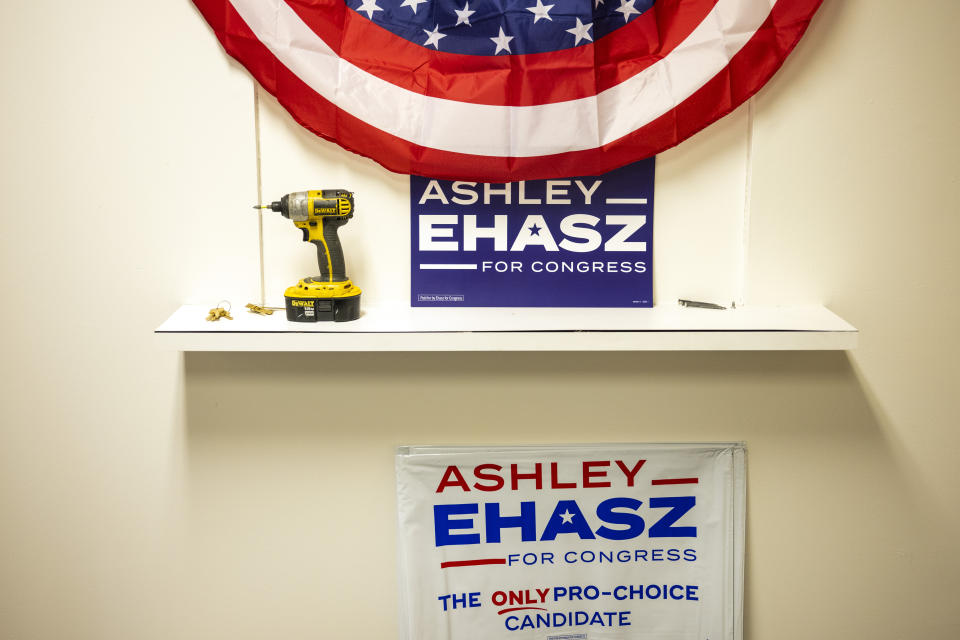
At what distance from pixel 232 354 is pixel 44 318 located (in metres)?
0.38

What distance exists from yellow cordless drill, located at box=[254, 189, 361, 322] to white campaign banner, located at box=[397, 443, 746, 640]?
1.11 feet

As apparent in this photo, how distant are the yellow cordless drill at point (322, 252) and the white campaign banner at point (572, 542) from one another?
337mm

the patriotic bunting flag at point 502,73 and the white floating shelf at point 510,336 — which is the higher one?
the patriotic bunting flag at point 502,73

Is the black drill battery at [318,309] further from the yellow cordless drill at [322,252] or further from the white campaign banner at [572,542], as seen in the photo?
the white campaign banner at [572,542]

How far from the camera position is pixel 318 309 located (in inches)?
43.4

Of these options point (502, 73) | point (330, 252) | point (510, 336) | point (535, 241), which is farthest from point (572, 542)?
point (502, 73)

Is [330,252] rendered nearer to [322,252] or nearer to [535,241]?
[322,252]

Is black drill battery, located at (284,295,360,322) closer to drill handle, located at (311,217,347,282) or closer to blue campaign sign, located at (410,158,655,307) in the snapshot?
drill handle, located at (311,217,347,282)

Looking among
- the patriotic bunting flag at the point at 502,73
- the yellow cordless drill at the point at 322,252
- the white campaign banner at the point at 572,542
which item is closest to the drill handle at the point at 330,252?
the yellow cordless drill at the point at 322,252

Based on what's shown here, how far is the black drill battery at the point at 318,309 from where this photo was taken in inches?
43.3

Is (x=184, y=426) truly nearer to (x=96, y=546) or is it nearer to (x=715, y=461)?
(x=96, y=546)

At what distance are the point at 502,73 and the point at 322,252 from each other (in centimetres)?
46

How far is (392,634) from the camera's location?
131 centimetres

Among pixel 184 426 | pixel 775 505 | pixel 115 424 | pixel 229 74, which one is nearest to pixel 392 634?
pixel 184 426
